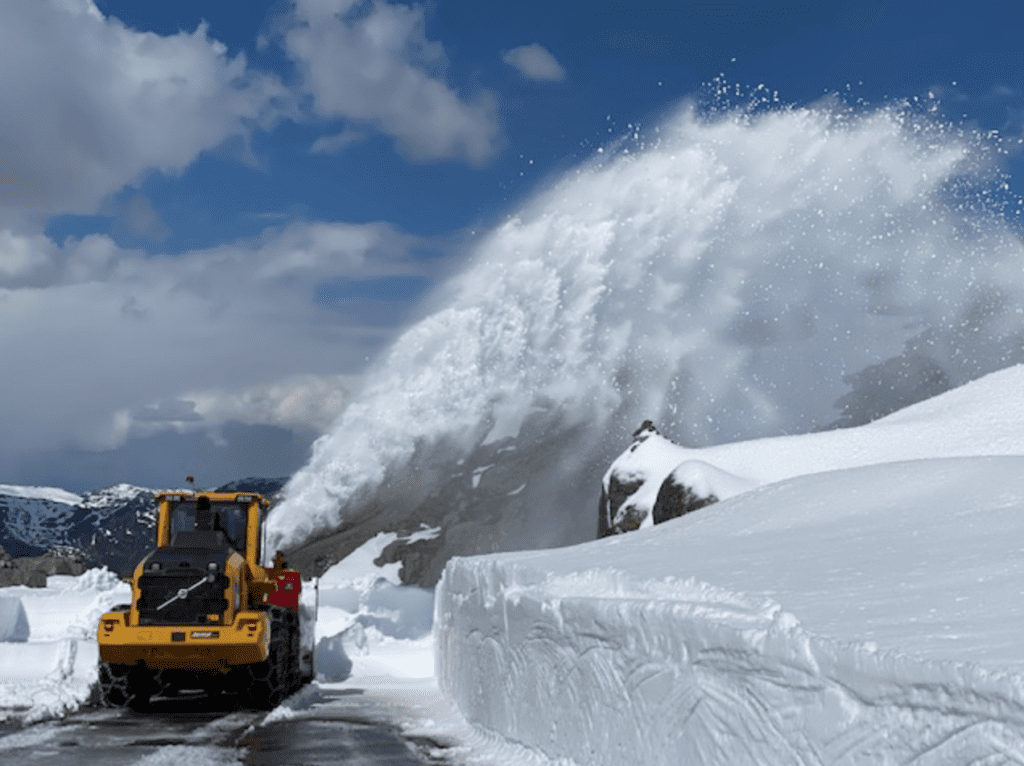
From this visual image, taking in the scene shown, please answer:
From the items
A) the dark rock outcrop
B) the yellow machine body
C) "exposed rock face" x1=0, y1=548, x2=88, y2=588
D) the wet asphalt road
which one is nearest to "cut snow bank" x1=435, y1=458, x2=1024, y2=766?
the wet asphalt road

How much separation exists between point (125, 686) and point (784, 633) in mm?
11414

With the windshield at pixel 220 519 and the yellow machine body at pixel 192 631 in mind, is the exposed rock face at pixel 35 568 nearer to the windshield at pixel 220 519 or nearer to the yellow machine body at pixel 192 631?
the windshield at pixel 220 519

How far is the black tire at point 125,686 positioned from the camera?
48.4 ft

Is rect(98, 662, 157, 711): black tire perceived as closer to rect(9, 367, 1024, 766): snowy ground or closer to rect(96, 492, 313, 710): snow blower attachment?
rect(96, 492, 313, 710): snow blower attachment

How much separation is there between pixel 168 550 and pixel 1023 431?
22.1m

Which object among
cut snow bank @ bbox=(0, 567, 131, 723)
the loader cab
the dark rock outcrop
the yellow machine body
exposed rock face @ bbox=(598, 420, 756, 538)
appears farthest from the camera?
the dark rock outcrop

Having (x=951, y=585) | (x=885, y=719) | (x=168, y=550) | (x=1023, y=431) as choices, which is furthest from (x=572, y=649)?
(x=1023, y=431)

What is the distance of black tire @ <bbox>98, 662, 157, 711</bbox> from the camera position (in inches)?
581

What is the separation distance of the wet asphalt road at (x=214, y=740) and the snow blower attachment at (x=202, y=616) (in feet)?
1.73

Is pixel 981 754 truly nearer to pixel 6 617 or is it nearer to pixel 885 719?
pixel 885 719

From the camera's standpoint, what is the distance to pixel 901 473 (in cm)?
1310

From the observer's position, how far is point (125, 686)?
14.8 metres

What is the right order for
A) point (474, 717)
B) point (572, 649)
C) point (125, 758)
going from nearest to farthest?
1. point (572, 649)
2. point (125, 758)
3. point (474, 717)

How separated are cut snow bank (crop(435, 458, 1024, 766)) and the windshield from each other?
12.6 ft
